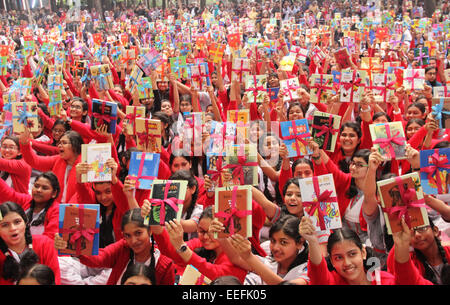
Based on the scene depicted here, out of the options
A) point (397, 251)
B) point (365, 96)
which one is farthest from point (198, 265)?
point (365, 96)

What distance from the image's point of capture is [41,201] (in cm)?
404

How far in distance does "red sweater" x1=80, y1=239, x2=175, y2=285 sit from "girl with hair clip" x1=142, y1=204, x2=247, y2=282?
73 mm

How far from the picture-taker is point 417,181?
112 inches

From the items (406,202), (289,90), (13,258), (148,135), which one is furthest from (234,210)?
(289,90)

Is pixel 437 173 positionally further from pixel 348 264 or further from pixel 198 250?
pixel 198 250

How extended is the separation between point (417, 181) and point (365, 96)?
2.50 metres

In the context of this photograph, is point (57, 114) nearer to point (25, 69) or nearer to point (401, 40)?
point (25, 69)

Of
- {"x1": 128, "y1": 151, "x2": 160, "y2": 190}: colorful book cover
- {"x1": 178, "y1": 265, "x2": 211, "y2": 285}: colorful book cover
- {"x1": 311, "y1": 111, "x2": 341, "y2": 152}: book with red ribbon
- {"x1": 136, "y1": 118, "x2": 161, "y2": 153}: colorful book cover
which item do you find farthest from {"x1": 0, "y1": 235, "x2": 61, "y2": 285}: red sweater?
{"x1": 311, "y1": 111, "x2": 341, "y2": 152}: book with red ribbon

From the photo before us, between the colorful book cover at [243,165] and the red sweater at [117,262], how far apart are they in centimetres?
88

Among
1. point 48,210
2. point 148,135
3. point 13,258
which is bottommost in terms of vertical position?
point 48,210

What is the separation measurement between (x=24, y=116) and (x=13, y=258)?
2.72 m

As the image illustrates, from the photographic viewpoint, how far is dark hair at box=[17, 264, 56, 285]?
2.74m

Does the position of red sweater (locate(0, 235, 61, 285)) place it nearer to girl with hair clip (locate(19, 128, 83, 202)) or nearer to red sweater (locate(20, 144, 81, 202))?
girl with hair clip (locate(19, 128, 83, 202))

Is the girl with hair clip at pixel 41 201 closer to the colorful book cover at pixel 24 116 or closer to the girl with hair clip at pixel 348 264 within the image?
the colorful book cover at pixel 24 116
